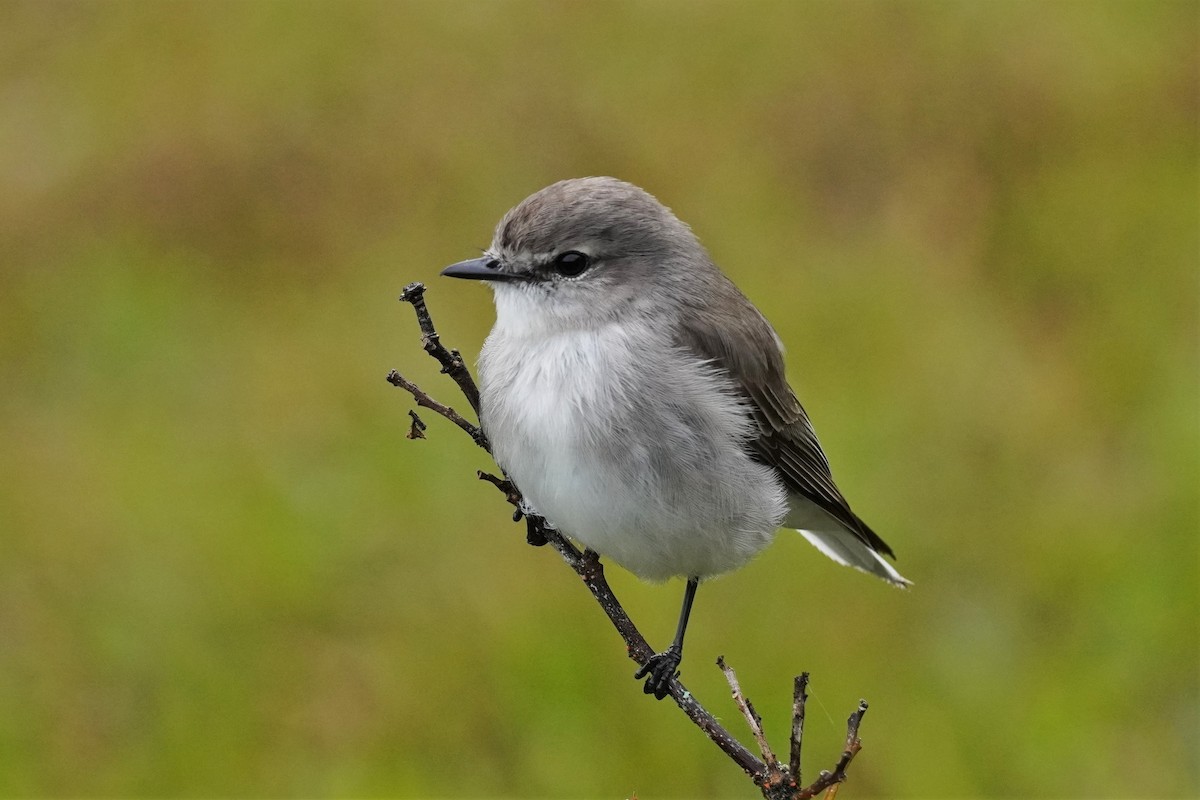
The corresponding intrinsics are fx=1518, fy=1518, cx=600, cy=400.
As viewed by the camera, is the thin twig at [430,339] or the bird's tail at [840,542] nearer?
the thin twig at [430,339]

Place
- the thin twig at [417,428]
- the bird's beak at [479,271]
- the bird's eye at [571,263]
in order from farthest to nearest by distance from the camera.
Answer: the bird's eye at [571,263] → the bird's beak at [479,271] → the thin twig at [417,428]

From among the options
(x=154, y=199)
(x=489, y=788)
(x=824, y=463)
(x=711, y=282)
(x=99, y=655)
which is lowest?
(x=489, y=788)

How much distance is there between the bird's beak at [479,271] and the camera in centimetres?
405

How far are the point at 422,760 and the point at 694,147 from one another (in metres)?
4.87

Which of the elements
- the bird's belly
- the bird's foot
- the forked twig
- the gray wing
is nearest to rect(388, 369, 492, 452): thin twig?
the forked twig

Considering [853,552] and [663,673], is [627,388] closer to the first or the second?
[663,673]

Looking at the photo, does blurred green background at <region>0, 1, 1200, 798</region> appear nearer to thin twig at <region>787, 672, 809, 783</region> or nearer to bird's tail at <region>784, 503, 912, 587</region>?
bird's tail at <region>784, 503, 912, 587</region>

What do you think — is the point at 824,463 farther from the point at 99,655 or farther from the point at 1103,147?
the point at 1103,147

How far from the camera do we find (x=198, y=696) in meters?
6.27

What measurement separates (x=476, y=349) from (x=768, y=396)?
11.4ft

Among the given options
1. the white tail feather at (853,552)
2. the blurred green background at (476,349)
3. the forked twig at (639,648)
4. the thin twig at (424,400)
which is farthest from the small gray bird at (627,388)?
the blurred green background at (476,349)

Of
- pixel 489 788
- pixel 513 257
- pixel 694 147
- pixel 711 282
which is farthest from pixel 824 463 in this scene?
pixel 694 147

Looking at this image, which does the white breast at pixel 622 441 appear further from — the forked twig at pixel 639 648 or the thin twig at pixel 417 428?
the thin twig at pixel 417 428

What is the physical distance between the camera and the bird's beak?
4047 millimetres
